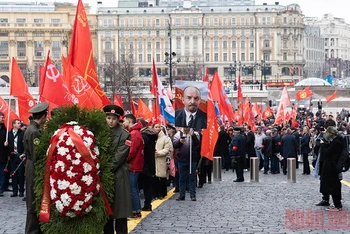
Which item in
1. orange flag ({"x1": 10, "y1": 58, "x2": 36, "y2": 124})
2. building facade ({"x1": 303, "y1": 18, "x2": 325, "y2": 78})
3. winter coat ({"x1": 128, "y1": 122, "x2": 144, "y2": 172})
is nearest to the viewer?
winter coat ({"x1": 128, "y1": 122, "x2": 144, "y2": 172})

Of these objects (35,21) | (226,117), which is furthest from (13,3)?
(226,117)

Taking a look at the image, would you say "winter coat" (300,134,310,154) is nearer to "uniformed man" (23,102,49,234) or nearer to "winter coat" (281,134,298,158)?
"winter coat" (281,134,298,158)

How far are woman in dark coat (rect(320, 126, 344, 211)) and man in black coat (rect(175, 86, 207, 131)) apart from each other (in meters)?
2.50

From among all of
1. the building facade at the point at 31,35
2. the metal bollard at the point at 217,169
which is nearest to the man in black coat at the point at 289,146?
the metal bollard at the point at 217,169

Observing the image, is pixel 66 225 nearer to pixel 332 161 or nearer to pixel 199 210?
pixel 199 210

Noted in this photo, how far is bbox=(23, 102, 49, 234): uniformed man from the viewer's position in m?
10.2

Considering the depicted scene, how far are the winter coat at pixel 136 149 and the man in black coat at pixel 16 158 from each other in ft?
13.5

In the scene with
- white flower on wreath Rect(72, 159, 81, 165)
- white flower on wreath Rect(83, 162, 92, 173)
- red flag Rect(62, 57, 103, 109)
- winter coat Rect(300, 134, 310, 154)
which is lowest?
winter coat Rect(300, 134, 310, 154)

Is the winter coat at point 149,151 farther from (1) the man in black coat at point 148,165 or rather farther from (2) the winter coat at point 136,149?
(2) the winter coat at point 136,149

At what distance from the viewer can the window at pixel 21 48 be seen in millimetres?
136375

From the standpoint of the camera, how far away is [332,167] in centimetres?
1450

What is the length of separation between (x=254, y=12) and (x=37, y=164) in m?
139

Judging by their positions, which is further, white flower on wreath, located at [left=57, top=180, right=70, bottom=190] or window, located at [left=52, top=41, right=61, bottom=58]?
window, located at [left=52, top=41, right=61, bottom=58]

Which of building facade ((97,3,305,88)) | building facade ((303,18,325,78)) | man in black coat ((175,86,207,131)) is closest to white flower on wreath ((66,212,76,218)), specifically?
man in black coat ((175,86,207,131))
